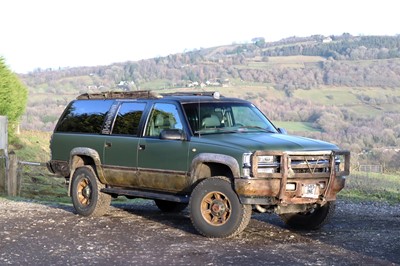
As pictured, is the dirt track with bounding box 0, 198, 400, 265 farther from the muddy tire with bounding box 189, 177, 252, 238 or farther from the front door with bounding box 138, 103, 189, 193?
the front door with bounding box 138, 103, 189, 193

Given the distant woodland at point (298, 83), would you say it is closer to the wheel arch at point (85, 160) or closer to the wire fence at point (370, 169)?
the wire fence at point (370, 169)

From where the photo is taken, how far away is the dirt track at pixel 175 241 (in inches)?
340

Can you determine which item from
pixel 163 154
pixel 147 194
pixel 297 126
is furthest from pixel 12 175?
pixel 297 126

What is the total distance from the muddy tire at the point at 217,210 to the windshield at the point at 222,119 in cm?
94

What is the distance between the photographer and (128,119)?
38.6 ft

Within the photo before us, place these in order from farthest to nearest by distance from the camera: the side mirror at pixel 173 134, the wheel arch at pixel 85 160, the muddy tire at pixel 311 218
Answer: the wheel arch at pixel 85 160 → the muddy tire at pixel 311 218 → the side mirror at pixel 173 134

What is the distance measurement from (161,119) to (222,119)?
94cm

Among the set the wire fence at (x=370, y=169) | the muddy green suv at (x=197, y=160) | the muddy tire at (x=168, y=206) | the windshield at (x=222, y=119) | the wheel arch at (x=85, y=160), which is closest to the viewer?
the muddy green suv at (x=197, y=160)

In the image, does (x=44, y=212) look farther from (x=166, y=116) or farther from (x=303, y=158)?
(x=303, y=158)

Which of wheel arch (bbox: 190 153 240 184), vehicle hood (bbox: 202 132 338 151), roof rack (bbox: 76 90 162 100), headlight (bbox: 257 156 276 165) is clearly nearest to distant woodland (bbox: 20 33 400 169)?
roof rack (bbox: 76 90 162 100)

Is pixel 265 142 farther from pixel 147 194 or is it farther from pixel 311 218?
pixel 147 194

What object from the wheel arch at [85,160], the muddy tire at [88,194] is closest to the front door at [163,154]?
the wheel arch at [85,160]

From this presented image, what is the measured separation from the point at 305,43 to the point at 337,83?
85.1 ft

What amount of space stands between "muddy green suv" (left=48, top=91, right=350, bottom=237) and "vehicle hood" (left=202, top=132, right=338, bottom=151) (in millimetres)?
14
